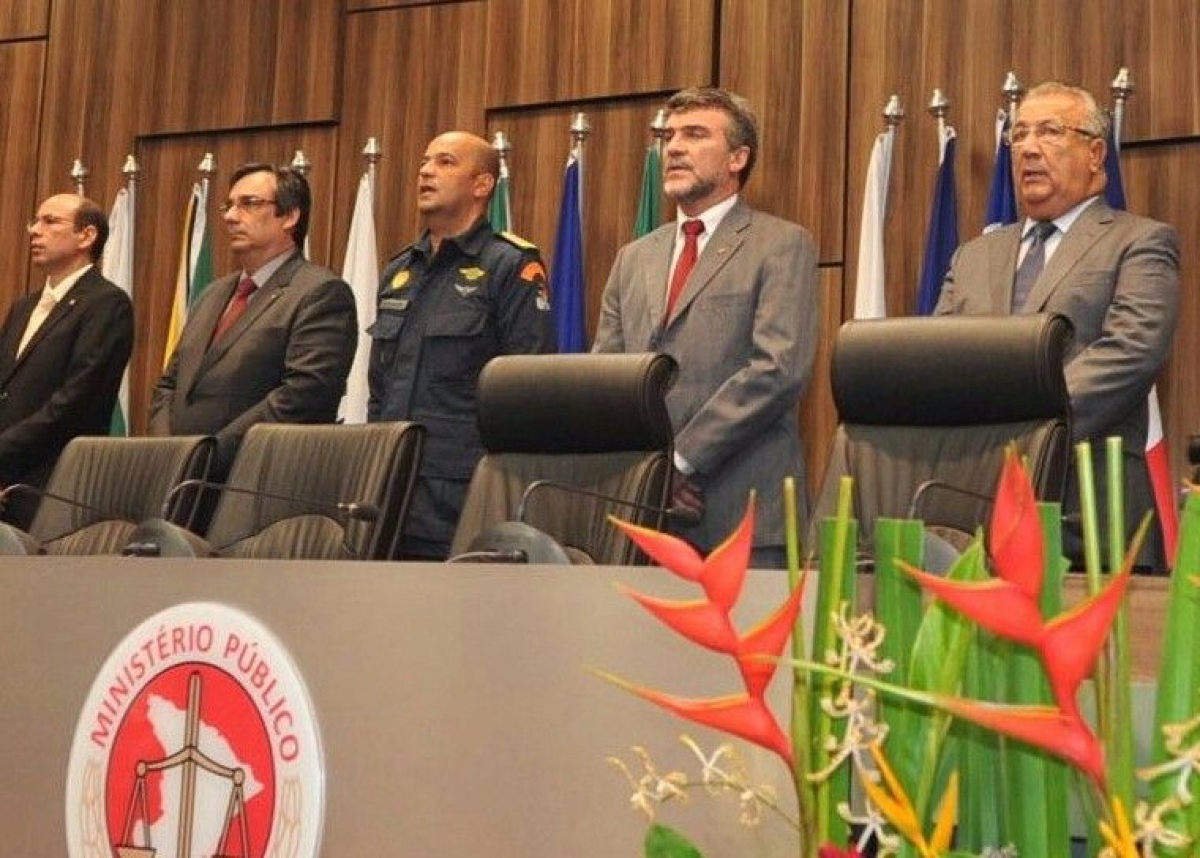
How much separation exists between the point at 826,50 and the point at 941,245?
0.78m

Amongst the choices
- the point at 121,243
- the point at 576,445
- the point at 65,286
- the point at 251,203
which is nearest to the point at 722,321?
the point at 576,445

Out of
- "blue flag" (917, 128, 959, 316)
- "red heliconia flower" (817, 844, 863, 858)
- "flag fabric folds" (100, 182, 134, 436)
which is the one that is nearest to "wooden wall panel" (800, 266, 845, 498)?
"blue flag" (917, 128, 959, 316)

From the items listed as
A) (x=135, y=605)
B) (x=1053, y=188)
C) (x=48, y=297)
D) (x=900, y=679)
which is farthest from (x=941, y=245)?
(x=900, y=679)

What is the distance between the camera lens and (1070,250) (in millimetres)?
3717

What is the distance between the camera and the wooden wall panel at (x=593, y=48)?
5613 mm

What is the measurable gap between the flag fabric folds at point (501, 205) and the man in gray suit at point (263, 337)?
99 centimetres

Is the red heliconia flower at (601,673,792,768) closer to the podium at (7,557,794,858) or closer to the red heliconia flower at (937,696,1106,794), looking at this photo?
the red heliconia flower at (937,696,1106,794)

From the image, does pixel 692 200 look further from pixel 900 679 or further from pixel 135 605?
pixel 900 679

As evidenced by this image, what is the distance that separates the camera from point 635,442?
3.09 metres

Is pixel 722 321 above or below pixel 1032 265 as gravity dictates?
below

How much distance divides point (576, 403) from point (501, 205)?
105 inches

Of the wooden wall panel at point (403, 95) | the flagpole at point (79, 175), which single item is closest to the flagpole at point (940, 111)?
the wooden wall panel at point (403, 95)

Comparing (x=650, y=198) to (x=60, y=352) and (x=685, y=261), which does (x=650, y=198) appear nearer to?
(x=685, y=261)

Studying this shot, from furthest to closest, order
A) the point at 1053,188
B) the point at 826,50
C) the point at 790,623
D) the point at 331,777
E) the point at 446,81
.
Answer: the point at 446,81
the point at 826,50
the point at 1053,188
the point at 331,777
the point at 790,623
